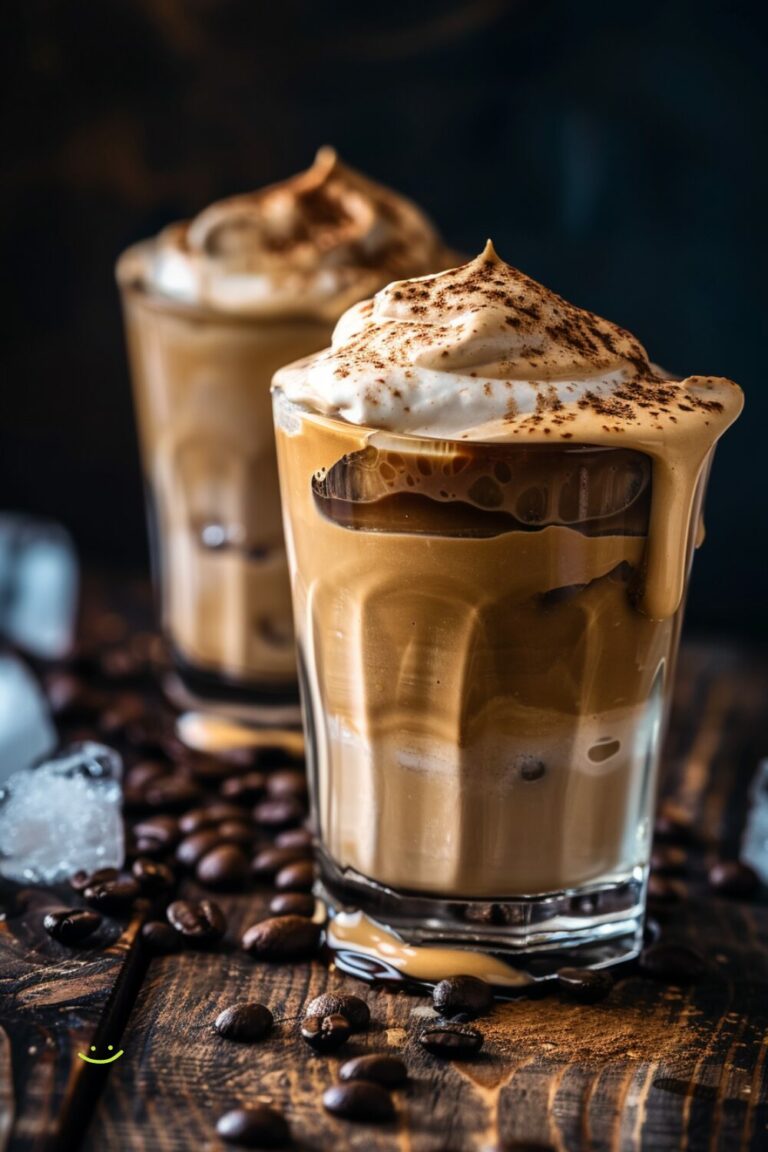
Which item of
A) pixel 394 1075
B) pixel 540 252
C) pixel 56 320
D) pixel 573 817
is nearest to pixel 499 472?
pixel 573 817

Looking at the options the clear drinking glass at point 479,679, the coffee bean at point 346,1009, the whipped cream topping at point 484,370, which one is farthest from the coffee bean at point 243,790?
the whipped cream topping at point 484,370

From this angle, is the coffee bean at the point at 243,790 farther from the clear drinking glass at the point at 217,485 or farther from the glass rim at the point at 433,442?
the glass rim at the point at 433,442

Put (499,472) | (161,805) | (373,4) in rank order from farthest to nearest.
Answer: (373,4)
(161,805)
(499,472)

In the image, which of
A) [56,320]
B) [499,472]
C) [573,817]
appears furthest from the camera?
[56,320]

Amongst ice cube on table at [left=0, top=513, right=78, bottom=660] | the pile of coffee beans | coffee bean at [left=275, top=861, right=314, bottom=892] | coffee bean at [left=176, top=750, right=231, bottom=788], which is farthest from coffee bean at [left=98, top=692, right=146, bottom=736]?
coffee bean at [left=275, top=861, right=314, bottom=892]

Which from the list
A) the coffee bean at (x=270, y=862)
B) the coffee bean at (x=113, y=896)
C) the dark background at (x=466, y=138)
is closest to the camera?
the coffee bean at (x=113, y=896)

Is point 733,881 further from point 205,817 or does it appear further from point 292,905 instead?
point 205,817

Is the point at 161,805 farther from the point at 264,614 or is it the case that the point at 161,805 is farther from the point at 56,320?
the point at 56,320

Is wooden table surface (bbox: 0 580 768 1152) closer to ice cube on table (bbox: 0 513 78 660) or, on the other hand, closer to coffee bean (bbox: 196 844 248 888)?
coffee bean (bbox: 196 844 248 888)
